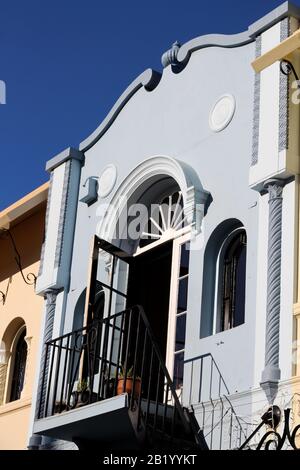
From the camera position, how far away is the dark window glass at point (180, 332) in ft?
43.0

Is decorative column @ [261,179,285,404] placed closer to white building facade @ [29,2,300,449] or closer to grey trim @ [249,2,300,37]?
white building facade @ [29,2,300,449]

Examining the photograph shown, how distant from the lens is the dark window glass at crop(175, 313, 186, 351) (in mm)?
13102

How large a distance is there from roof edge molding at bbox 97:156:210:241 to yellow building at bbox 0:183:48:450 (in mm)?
2043

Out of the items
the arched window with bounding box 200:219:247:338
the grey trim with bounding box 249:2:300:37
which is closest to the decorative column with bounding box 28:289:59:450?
the arched window with bounding box 200:219:247:338

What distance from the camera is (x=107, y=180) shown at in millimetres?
14938

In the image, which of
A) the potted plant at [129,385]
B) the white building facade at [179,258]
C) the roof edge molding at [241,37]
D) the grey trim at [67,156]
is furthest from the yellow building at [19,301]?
the potted plant at [129,385]

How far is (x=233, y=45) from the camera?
43.1 ft

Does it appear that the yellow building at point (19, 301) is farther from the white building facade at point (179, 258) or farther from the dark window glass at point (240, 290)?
the dark window glass at point (240, 290)

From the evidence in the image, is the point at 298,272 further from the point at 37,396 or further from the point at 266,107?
Result: the point at 37,396

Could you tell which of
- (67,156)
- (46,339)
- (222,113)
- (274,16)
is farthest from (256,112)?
(46,339)

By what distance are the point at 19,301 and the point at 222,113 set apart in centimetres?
514

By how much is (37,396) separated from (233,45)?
5.18 metres

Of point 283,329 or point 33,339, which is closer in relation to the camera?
point 283,329
